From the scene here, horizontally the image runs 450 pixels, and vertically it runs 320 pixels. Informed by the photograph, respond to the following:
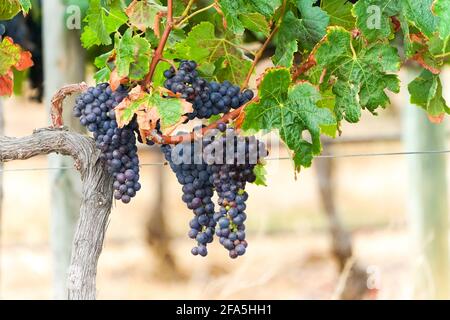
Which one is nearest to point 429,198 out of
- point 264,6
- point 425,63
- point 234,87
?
point 425,63

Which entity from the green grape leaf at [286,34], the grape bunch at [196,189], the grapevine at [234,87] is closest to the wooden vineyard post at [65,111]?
the grapevine at [234,87]

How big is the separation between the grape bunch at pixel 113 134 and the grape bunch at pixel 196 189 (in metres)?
0.07

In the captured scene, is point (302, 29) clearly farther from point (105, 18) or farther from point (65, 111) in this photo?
point (65, 111)

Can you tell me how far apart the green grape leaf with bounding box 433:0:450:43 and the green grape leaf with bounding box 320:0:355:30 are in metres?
0.27

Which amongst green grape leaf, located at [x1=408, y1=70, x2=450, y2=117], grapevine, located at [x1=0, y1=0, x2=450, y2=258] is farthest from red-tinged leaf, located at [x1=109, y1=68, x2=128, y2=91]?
green grape leaf, located at [x1=408, y1=70, x2=450, y2=117]

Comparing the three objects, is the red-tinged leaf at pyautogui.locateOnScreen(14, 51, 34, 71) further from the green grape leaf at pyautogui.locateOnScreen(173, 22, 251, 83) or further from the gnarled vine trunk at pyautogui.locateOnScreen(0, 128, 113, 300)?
the green grape leaf at pyautogui.locateOnScreen(173, 22, 251, 83)

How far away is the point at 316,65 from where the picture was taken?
1650mm

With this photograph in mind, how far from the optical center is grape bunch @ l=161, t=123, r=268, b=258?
5.21 feet

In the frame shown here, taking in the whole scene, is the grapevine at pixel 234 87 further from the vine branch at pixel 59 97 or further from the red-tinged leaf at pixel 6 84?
the red-tinged leaf at pixel 6 84
